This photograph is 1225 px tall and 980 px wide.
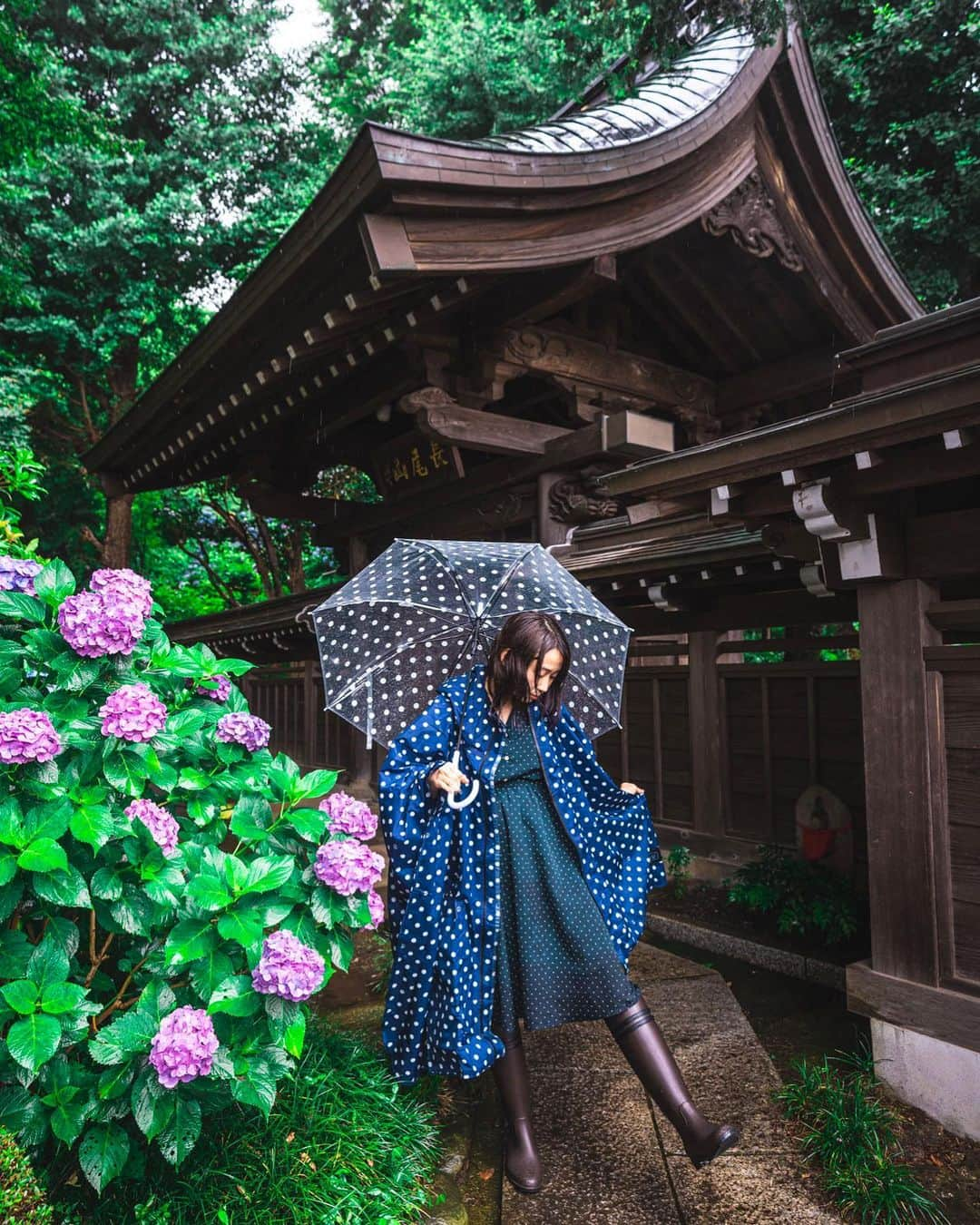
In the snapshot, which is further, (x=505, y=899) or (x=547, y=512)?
(x=547, y=512)

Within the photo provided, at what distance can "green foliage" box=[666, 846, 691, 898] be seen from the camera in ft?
21.1

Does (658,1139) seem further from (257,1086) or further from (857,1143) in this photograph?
(257,1086)

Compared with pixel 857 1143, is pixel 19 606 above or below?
above

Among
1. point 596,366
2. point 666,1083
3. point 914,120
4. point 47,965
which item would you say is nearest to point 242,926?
point 47,965

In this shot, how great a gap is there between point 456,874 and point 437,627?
45.4 inches

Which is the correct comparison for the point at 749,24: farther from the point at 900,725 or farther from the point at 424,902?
the point at 424,902

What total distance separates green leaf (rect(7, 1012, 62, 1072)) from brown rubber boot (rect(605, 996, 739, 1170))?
1.71m

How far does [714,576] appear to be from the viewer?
5.24 m

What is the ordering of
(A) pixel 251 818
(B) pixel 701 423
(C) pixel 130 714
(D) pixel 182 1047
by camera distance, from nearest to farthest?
(D) pixel 182 1047 < (C) pixel 130 714 < (A) pixel 251 818 < (B) pixel 701 423

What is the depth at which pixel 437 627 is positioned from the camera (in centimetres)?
368

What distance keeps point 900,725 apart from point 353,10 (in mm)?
21002

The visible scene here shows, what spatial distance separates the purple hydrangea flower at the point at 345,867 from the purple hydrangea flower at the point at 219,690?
765 millimetres

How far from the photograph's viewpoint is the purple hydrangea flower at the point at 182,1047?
1.99m

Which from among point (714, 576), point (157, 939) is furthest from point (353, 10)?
point (157, 939)
